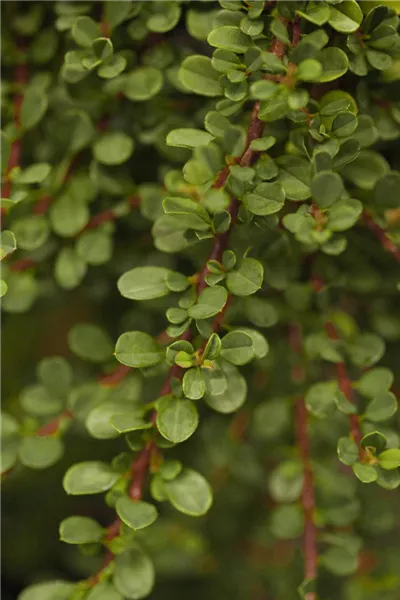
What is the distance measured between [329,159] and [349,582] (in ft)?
2.08

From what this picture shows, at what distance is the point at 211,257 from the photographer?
25.1 inches

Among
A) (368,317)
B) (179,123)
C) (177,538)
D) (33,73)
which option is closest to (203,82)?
(179,123)

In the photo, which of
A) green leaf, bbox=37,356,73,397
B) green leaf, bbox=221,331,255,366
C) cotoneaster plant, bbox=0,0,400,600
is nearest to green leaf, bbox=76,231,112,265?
cotoneaster plant, bbox=0,0,400,600

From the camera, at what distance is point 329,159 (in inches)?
22.7

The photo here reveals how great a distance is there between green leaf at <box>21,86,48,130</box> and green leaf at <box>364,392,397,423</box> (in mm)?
443

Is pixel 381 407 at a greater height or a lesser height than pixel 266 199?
lesser

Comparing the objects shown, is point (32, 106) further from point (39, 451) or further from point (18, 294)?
point (39, 451)

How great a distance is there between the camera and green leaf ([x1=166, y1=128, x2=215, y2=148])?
23.8 inches

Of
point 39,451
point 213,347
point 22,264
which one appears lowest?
point 39,451

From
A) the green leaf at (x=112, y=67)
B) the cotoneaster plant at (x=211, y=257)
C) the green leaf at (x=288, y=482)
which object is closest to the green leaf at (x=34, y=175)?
the cotoneaster plant at (x=211, y=257)

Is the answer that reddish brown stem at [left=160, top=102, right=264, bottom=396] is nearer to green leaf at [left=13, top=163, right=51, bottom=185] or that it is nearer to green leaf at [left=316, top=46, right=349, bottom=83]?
green leaf at [left=316, top=46, right=349, bottom=83]

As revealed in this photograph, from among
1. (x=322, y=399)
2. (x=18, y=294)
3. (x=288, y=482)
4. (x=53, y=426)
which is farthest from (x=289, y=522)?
(x=18, y=294)

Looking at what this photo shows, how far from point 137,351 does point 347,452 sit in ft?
0.67

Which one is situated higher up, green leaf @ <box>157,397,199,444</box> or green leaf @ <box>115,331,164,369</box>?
green leaf @ <box>115,331,164,369</box>
